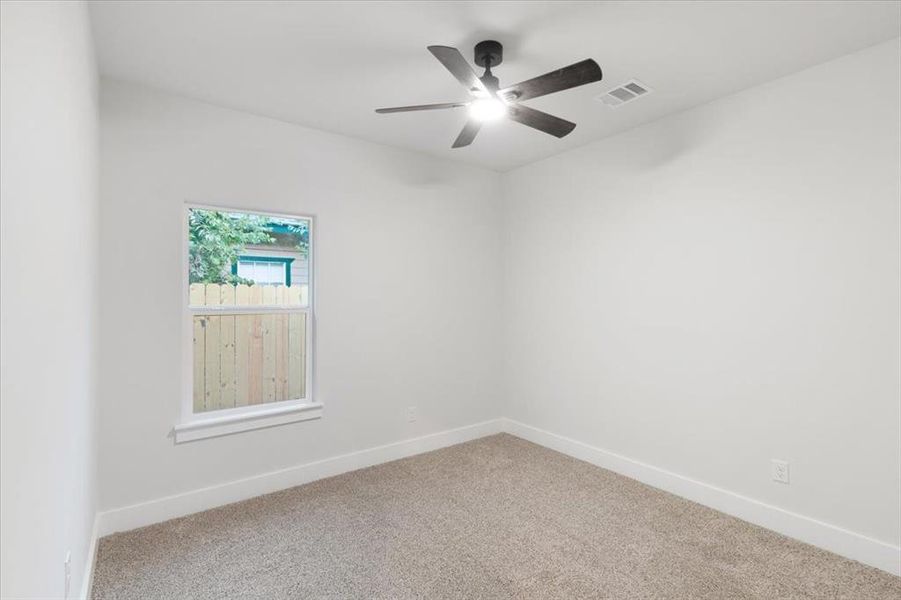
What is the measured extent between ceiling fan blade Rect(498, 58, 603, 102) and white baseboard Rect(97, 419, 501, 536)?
9.15 feet

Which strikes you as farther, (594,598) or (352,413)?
(352,413)

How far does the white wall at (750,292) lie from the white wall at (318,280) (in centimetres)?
87

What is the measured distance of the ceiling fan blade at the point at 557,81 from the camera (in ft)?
6.28

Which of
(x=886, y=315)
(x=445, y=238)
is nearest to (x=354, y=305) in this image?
(x=445, y=238)

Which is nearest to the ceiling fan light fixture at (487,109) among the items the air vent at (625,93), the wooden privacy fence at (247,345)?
the air vent at (625,93)

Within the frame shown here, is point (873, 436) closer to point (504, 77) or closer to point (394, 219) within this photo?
point (504, 77)

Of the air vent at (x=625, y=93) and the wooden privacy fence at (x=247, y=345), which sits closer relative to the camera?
the air vent at (x=625, y=93)

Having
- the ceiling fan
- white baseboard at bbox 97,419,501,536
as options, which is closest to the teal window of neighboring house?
white baseboard at bbox 97,419,501,536

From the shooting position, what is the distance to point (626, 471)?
3357 mm

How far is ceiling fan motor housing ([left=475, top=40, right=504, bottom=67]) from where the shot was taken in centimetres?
220

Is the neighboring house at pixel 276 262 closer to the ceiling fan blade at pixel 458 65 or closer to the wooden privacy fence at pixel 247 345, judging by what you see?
the wooden privacy fence at pixel 247 345

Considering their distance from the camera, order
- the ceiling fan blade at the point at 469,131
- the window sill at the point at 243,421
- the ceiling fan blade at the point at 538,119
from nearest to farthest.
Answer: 1. the ceiling fan blade at the point at 538,119
2. the ceiling fan blade at the point at 469,131
3. the window sill at the point at 243,421

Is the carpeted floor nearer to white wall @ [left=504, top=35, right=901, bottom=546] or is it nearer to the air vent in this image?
white wall @ [left=504, top=35, right=901, bottom=546]

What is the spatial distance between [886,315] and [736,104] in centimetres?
145
